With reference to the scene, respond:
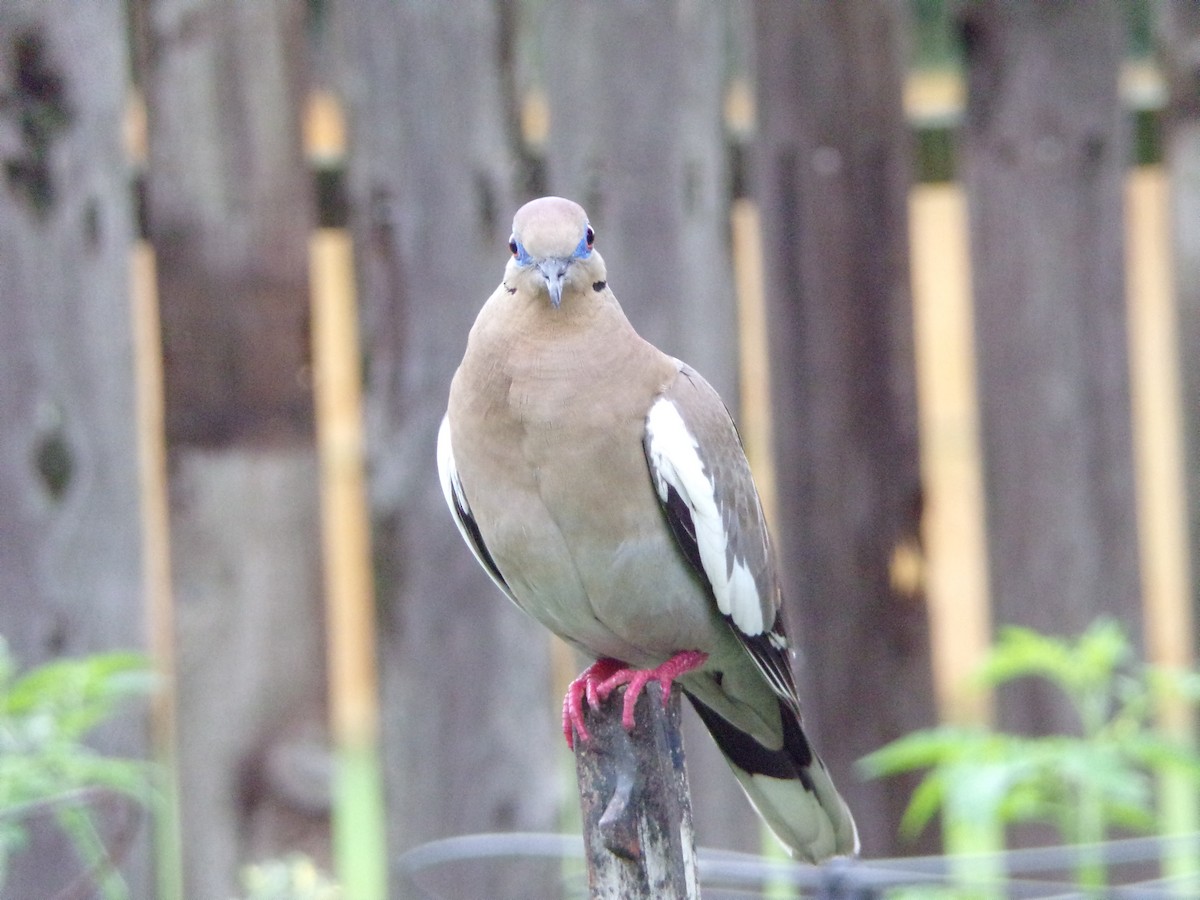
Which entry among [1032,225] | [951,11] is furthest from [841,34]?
[1032,225]

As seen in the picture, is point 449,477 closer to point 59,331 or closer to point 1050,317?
point 59,331

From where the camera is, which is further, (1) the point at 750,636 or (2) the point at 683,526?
(1) the point at 750,636

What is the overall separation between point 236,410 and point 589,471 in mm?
1102

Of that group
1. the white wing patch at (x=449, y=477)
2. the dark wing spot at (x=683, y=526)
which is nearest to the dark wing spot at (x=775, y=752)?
the dark wing spot at (x=683, y=526)

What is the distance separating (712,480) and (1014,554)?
3.76ft

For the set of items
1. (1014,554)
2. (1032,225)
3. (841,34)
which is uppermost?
(841,34)

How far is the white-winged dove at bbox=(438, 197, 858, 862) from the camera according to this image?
230cm

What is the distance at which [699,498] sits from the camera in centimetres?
234

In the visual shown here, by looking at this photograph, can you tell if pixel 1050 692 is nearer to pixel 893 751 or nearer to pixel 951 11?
pixel 893 751

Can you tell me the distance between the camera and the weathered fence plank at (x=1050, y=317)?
3186 millimetres

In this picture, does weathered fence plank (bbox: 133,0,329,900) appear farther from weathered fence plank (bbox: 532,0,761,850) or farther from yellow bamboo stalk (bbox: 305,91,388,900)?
weathered fence plank (bbox: 532,0,761,850)

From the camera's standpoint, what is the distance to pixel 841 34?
10.5 ft

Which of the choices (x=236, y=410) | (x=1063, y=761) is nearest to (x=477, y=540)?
(x=236, y=410)

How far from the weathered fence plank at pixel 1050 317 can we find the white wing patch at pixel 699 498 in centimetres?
102
